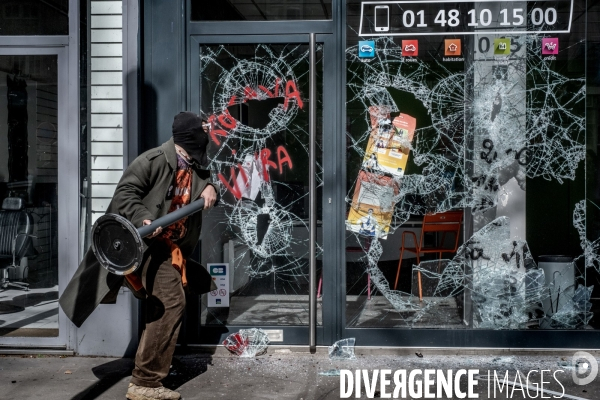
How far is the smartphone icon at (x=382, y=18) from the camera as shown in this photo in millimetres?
6191

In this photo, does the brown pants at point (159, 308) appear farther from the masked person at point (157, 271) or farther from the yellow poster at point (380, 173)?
the yellow poster at point (380, 173)

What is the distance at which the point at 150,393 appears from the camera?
4961 mm

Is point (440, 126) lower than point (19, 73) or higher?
lower

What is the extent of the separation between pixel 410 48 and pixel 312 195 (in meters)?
1.45

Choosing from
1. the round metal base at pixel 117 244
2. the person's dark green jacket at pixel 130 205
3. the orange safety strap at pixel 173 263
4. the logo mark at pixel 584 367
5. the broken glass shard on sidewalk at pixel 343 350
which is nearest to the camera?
the round metal base at pixel 117 244

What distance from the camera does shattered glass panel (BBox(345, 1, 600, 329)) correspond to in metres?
6.18

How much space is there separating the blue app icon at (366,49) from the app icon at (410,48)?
25cm

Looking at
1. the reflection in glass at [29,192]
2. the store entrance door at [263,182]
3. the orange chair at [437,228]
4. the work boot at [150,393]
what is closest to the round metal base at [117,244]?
the work boot at [150,393]

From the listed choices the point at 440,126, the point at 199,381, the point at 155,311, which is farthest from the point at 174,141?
the point at 440,126

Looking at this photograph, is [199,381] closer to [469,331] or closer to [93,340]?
[93,340]

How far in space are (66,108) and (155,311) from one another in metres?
2.33

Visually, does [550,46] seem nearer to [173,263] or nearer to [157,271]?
[173,263]

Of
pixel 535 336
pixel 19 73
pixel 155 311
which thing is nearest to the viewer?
pixel 155 311

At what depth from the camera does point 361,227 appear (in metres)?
6.32
